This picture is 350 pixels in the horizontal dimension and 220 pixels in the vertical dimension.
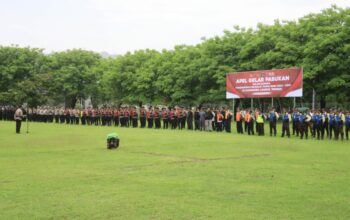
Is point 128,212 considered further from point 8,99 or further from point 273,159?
point 8,99

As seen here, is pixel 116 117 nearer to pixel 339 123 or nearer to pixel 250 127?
pixel 250 127

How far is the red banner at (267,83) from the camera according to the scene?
3057 centimetres

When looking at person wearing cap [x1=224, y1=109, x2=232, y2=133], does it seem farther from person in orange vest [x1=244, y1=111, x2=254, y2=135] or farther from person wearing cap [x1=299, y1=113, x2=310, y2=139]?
person wearing cap [x1=299, y1=113, x2=310, y2=139]

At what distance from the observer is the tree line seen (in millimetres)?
38000

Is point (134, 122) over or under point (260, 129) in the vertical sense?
over

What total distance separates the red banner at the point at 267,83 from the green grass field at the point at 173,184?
1344cm

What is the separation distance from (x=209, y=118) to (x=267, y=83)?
466 centimetres

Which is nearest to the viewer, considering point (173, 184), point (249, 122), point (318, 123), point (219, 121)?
point (173, 184)

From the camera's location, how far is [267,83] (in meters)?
Answer: 32.6

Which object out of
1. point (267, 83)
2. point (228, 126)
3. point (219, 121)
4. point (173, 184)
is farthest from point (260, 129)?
point (173, 184)

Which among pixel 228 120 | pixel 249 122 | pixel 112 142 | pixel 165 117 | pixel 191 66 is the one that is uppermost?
pixel 191 66

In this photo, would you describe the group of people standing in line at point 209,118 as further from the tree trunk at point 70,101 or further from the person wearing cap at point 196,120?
the tree trunk at point 70,101

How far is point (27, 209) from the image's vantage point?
8188 mm

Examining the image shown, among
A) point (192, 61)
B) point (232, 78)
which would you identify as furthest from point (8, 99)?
point (232, 78)
